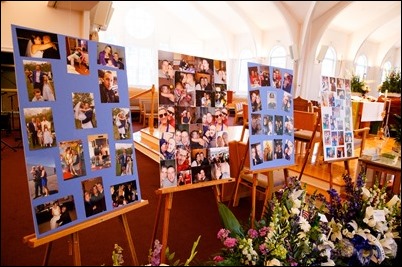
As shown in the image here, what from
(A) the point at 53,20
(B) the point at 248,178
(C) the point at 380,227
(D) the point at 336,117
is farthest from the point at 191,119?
(A) the point at 53,20

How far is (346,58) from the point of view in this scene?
460 centimetres

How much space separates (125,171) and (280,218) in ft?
2.76

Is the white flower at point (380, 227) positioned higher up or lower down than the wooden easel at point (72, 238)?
lower down

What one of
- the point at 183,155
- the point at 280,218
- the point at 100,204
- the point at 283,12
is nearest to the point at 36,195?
the point at 100,204

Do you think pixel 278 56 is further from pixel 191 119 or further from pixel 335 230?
pixel 335 230

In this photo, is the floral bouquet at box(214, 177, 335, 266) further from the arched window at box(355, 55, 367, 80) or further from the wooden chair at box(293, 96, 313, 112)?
the wooden chair at box(293, 96, 313, 112)

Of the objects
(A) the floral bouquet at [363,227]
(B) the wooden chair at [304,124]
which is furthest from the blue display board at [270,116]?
(B) the wooden chair at [304,124]

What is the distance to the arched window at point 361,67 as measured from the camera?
3.64 metres

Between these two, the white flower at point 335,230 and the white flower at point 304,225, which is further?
the white flower at point 335,230

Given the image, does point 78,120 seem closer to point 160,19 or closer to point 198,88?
point 198,88

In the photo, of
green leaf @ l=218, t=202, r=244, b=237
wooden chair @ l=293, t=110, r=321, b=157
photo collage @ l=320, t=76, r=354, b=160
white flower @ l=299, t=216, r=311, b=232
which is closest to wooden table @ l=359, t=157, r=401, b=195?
photo collage @ l=320, t=76, r=354, b=160

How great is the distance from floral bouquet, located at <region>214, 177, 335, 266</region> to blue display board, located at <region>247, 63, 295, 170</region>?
2.73 ft

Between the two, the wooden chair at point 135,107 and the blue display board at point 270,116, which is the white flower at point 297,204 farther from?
the wooden chair at point 135,107

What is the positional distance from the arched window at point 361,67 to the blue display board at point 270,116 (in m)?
1.64
